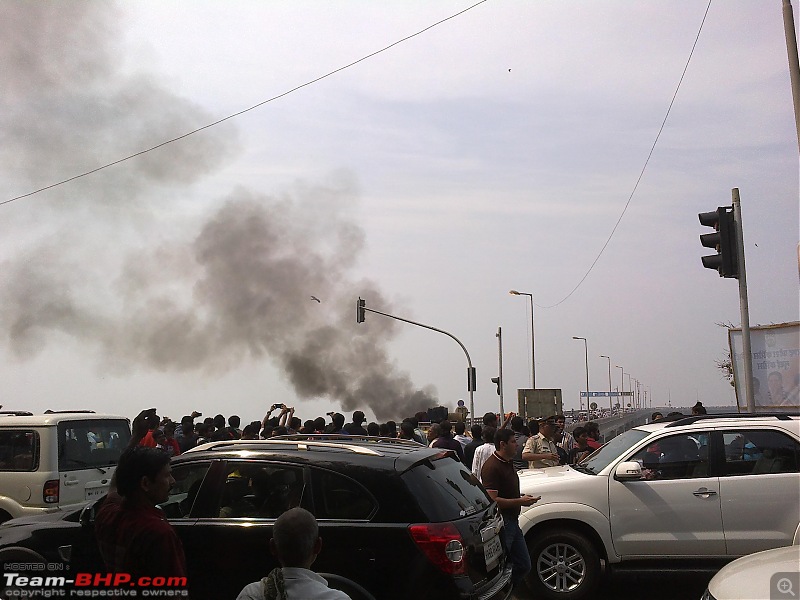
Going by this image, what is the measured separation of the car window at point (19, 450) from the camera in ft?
26.6

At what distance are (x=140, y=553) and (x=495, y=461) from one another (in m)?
3.84

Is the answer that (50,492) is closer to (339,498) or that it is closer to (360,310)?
(339,498)

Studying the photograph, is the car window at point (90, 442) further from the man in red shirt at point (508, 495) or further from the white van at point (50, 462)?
the man in red shirt at point (508, 495)

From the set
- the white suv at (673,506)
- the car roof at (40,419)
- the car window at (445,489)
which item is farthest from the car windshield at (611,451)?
the car roof at (40,419)

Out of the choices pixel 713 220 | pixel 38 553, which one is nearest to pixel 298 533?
pixel 38 553

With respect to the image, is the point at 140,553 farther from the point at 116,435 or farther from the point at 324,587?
the point at 116,435

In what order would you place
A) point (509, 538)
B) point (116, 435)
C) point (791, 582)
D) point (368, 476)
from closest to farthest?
point (791, 582)
point (368, 476)
point (509, 538)
point (116, 435)

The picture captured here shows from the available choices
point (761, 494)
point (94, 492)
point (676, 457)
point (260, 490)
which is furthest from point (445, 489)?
point (94, 492)

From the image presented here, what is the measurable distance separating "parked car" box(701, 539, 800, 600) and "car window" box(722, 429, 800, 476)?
2.51 m

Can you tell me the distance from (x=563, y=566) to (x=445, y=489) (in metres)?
2.75

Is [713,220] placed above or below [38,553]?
above

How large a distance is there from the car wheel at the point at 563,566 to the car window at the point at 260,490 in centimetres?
308

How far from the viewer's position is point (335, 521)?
15.0 feet

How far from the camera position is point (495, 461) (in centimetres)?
627
